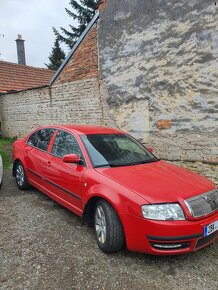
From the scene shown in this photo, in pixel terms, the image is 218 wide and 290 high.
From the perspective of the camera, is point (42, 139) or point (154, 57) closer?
point (42, 139)

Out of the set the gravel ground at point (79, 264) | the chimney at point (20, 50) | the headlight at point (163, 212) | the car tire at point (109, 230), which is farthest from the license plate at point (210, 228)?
the chimney at point (20, 50)

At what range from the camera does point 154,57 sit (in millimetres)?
6621

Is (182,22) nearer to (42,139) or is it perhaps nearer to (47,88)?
(42,139)

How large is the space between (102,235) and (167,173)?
3.91 feet

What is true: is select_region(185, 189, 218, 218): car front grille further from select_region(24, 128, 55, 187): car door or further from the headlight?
select_region(24, 128, 55, 187): car door

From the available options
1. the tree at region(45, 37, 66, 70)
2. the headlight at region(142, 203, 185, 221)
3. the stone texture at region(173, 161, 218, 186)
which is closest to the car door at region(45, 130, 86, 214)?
the headlight at region(142, 203, 185, 221)

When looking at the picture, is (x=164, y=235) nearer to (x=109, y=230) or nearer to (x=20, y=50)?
(x=109, y=230)

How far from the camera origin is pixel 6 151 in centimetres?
1048

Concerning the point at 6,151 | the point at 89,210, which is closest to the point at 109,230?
the point at 89,210

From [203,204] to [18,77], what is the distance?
598 inches

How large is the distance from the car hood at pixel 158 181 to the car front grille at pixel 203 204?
6 cm

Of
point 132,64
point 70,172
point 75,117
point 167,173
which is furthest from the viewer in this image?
point 75,117

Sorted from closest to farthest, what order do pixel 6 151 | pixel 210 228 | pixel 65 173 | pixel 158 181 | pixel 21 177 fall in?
1. pixel 210 228
2. pixel 158 181
3. pixel 65 173
4. pixel 21 177
5. pixel 6 151

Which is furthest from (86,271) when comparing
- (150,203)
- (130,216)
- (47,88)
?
(47,88)
